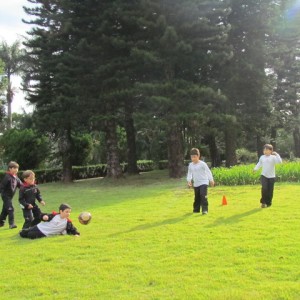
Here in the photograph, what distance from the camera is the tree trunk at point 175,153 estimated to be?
24.0m

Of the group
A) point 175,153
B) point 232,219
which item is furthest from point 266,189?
point 175,153

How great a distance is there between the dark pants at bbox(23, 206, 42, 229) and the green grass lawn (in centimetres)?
39

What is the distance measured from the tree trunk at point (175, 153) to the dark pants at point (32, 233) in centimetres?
1592

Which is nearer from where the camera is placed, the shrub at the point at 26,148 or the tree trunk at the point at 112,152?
the tree trunk at the point at 112,152

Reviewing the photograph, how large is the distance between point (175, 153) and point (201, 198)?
13870mm

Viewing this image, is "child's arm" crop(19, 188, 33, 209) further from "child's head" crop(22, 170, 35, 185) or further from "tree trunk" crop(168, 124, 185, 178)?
"tree trunk" crop(168, 124, 185, 178)

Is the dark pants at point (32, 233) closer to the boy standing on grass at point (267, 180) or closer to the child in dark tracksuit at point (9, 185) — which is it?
the child in dark tracksuit at point (9, 185)

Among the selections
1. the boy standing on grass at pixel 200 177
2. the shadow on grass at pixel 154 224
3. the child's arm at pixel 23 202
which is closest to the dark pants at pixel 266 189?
the boy standing on grass at pixel 200 177

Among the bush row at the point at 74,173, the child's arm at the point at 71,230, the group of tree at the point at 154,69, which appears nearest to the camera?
the child's arm at the point at 71,230

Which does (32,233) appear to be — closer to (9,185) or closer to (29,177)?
(29,177)

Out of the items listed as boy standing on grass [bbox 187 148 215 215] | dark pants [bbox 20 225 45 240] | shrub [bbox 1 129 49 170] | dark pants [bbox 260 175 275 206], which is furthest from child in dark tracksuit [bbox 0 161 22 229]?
shrub [bbox 1 129 49 170]

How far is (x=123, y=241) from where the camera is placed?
739cm

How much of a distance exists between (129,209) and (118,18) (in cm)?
1456

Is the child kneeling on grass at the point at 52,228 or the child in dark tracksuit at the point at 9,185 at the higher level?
the child in dark tracksuit at the point at 9,185
